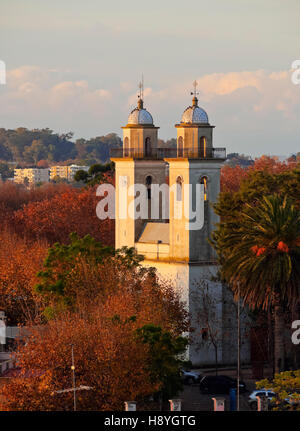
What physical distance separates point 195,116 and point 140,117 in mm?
5617

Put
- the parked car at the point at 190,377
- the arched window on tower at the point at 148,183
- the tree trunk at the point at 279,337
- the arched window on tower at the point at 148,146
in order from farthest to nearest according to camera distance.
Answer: the arched window on tower at the point at 148,146, the arched window on tower at the point at 148,183, the parked car at the point at 190,377, the tree trunk at the point at 279,337

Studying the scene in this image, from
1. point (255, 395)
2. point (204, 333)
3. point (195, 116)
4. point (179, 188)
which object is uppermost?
point (195, 116)

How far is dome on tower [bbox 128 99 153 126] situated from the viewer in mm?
72562

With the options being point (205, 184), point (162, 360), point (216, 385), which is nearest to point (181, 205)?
point (205, 184)

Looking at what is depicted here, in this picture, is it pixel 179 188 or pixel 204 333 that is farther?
pixel 179 188

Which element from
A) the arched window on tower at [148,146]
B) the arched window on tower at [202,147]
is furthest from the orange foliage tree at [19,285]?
the arched window on tower at [202,147]

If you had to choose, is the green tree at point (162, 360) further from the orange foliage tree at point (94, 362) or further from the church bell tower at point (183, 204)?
the church bell tower at point (183, 204)

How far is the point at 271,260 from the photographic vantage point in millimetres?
55188

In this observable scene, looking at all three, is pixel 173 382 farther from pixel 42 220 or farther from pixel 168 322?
pixel 42 220

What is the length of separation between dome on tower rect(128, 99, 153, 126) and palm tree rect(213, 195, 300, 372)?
1703 centimetres

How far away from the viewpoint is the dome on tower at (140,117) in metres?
72.6

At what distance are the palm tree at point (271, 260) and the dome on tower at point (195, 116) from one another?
11936 millimetres

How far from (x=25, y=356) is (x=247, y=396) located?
39.2 feet

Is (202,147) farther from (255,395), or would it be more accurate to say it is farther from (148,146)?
(255,395)
